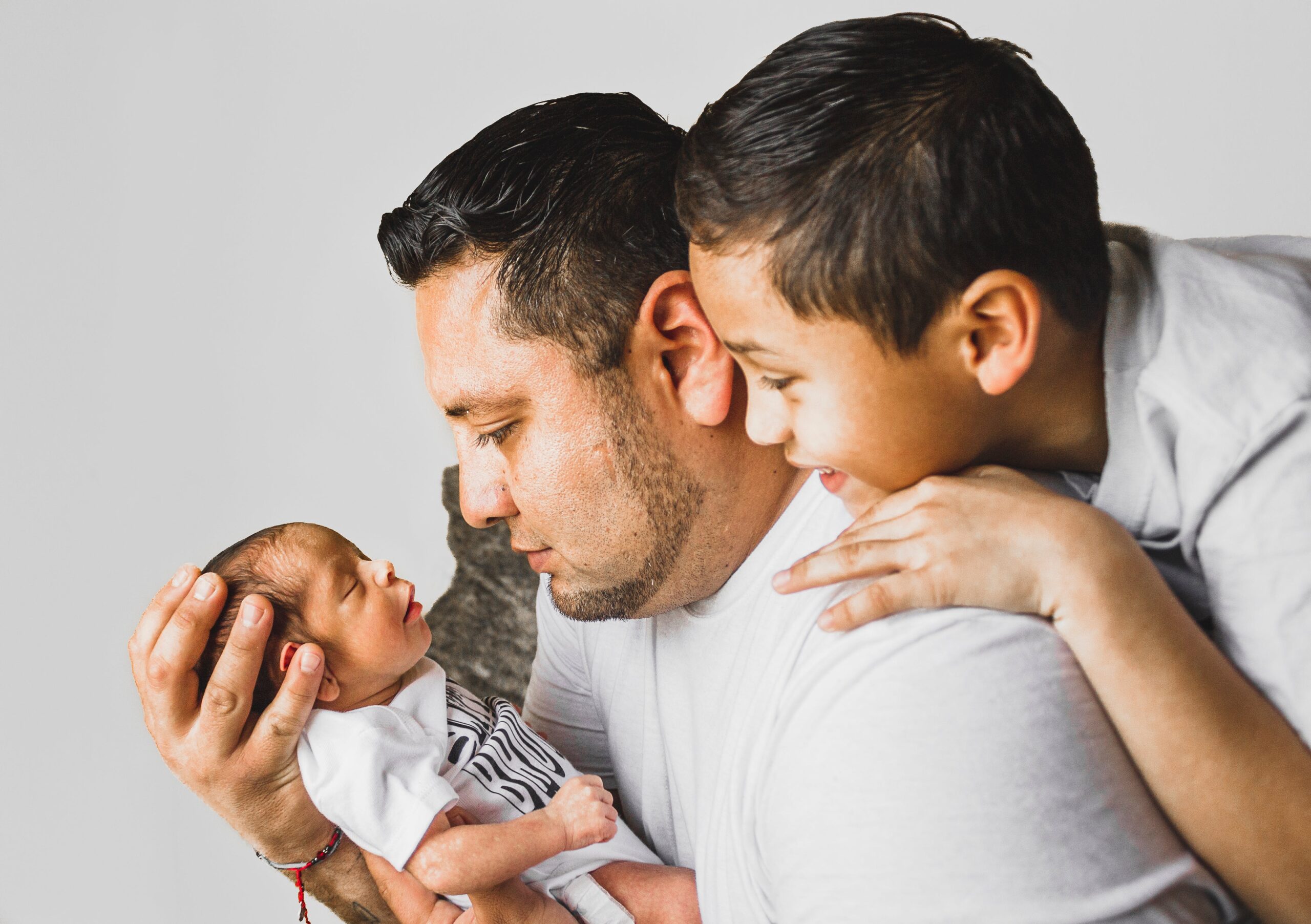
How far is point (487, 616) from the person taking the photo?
2.28m

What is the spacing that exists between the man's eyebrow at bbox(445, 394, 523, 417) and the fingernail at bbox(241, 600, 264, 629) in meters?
0.34

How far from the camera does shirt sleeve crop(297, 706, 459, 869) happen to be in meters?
1.35

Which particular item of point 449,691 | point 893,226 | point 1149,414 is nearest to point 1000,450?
point 1149,414

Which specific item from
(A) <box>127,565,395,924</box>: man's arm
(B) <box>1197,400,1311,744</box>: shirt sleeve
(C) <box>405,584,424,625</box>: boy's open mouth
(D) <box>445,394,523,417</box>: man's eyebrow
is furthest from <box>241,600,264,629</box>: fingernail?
(B) <box>1197,400,1311,744</box>: shirt sleeve

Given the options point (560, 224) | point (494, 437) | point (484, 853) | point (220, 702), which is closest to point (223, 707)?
point (220, 702)

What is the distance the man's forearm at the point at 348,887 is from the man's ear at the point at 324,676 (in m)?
0.28

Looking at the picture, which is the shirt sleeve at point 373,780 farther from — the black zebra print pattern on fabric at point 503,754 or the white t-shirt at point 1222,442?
the white t-shirt at point 1222,442

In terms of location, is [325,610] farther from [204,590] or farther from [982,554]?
[982,554]

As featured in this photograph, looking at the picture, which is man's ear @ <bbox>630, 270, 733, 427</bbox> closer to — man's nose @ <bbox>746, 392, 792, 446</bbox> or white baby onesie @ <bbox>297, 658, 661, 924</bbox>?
man's nose @ <bbox>746, 392, 792, 446</bbox>

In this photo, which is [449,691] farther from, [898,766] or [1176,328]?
[1176,328]

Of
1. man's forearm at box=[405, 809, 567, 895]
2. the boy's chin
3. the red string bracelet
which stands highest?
the boy's chin

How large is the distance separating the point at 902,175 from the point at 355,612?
94 centimetres

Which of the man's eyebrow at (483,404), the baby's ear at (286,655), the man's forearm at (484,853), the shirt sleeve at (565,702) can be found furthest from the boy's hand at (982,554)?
the shirt sleeve at (565,702)

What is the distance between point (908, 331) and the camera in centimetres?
94
